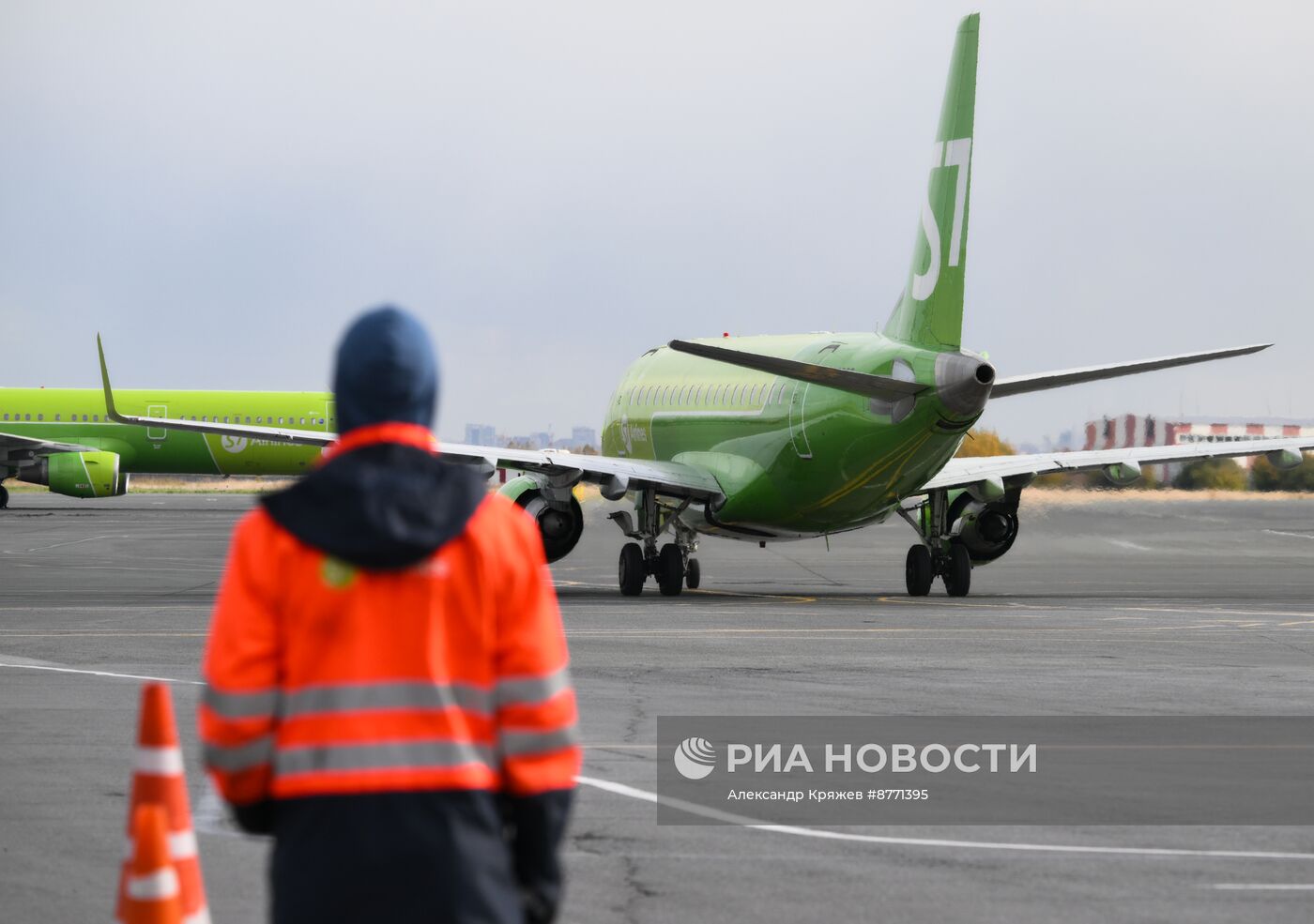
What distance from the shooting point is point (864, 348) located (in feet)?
77.8

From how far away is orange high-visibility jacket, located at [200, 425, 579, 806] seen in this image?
3.95 meters

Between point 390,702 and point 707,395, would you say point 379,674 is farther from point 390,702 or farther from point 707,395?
point 707,395

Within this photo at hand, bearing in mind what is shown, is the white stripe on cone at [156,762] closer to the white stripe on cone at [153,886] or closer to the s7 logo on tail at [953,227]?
the white stripe on cone at [153,886]

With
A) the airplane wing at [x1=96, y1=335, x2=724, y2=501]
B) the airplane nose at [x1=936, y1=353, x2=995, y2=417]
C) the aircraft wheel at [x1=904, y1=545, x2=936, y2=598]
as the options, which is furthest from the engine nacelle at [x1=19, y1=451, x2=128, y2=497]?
the airplane nose at [x1=936, y1=353, x2=995, y2=417]

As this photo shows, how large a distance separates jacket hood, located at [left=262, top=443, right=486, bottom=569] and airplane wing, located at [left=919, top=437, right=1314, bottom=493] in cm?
2238

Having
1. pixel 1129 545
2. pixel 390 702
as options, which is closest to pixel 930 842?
pixel 390 702

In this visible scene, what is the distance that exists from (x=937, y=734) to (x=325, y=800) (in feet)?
27.3

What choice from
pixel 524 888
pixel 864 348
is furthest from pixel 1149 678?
pixel 524 888

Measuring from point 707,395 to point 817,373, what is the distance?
6.42 metres

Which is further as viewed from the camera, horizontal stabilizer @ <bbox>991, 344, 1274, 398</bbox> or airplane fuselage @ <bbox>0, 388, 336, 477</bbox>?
airplane fuselage @ <bbox>0, 388, 336, 477</bbox>

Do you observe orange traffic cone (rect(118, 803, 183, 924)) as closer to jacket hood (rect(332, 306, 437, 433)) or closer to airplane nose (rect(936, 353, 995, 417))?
jacket hood (rect(332, 306, 437, 433))

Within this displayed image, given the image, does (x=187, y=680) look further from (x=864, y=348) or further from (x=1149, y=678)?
(x=864, y=348)

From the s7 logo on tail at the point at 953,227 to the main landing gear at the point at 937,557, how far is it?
409 centimetres

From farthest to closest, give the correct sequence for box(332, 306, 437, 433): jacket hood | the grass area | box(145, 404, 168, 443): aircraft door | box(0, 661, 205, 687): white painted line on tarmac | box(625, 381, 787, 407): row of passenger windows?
the grass area
box(145, 404, 168, 443): aircraft door
box(625, 381, 787, 407): row of passenger windows
box(0, 661, 205, 687): white painted line on tarmac
box(332, 306, 437, 433): jacket hood
